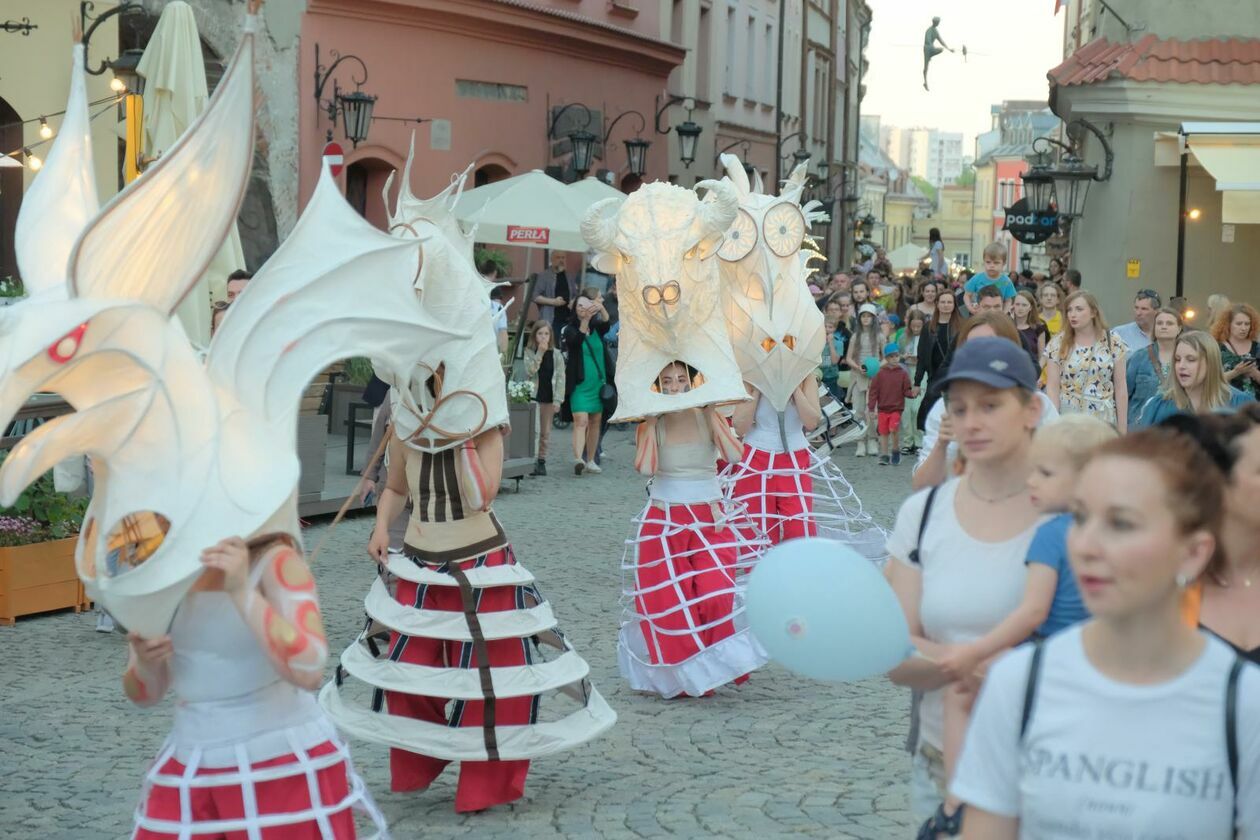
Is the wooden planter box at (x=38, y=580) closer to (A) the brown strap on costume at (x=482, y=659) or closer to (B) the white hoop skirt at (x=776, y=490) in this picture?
(B) the white hoop skirt at (x=776, y=490)

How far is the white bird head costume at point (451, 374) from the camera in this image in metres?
6.70

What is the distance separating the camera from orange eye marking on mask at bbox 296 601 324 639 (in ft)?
13.8

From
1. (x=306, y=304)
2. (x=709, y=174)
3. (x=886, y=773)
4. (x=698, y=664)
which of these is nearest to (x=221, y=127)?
(x=306, y=304)

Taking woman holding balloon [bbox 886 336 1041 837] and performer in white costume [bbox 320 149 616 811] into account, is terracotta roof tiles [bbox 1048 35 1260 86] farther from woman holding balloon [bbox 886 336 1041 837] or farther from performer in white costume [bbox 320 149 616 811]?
woman holding balloon [bbox 886 336 1041 837]

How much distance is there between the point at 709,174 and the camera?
126 feet

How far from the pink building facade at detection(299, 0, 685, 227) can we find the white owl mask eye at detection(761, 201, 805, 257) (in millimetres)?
13561

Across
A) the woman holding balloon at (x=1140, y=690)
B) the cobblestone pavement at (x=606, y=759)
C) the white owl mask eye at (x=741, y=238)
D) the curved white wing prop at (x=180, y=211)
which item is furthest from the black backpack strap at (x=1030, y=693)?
the white owl mask eye at (x=741, y=238)

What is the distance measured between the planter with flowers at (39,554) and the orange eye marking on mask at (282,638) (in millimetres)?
6588

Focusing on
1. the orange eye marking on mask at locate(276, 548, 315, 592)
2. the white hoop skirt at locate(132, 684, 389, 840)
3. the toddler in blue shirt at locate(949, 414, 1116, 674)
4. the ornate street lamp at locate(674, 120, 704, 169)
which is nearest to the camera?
the toddler in blue shirt at locate(949, 414, 1116, 674)

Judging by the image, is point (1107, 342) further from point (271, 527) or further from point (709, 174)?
point (709, 174)

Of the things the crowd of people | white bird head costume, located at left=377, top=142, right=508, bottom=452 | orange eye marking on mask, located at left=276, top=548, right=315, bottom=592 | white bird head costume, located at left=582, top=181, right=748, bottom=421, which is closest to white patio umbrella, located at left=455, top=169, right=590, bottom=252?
white bird head costume, located at left=582, top=181, right=748, bottom=421

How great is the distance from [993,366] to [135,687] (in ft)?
7.36

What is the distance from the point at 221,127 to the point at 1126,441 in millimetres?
2506

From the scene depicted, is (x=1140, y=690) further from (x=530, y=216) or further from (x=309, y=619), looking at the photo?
(x=530, y=216)
